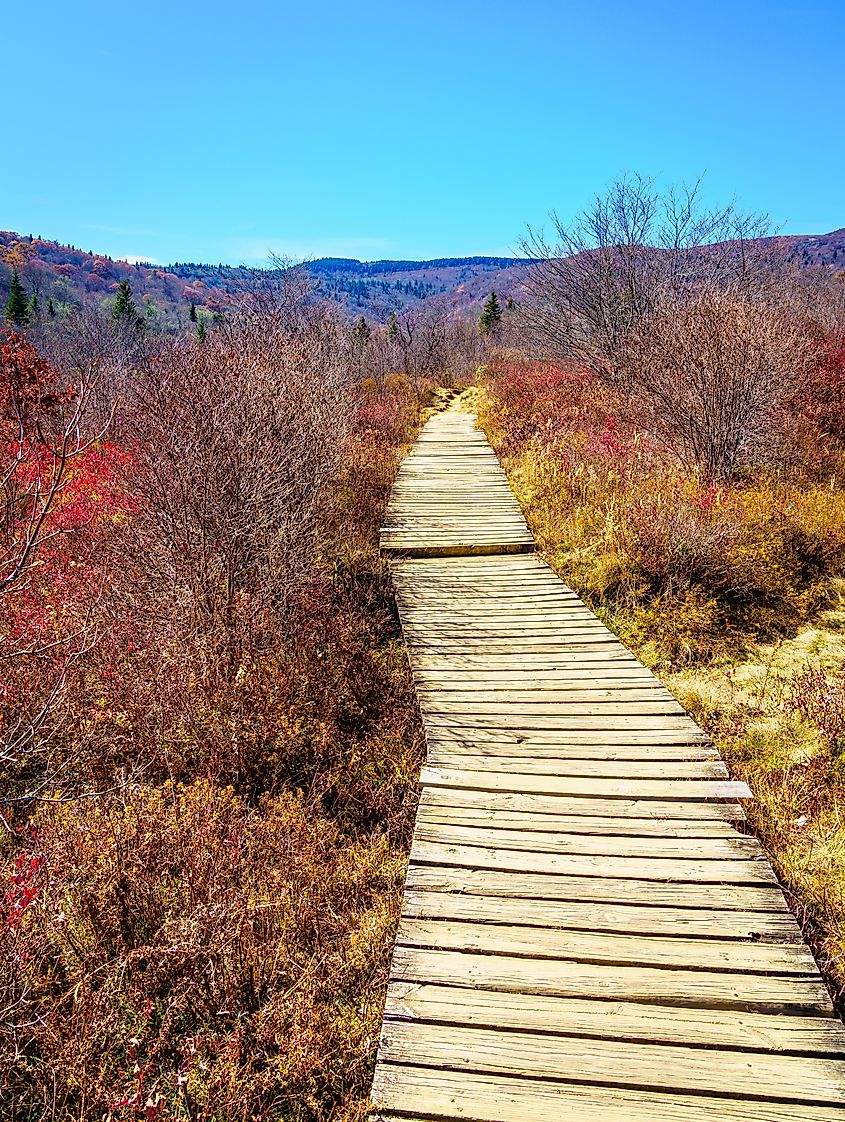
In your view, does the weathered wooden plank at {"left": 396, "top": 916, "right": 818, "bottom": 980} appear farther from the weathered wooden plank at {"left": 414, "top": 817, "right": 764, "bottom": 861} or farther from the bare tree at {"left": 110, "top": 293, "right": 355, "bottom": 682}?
the bare tree at {"left": 110, "top": 293, "right": 355, "bottom": 682}

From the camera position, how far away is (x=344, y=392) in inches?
438

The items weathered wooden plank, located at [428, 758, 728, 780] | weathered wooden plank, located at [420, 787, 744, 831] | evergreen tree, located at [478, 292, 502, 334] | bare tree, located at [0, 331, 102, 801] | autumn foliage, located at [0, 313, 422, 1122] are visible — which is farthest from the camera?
evergreen tree, located at [478, 292, 502, 334]

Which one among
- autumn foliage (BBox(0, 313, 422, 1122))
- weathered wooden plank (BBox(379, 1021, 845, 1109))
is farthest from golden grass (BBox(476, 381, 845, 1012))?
autumn foliage (BBox(0, 313, 422, 1122))

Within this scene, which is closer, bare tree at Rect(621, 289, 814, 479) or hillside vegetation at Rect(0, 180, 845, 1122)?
hillside vegetation at Rect(0, 180, 845, 1122)

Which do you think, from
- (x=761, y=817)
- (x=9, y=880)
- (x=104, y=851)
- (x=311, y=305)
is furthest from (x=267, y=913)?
(x=311, y=305)

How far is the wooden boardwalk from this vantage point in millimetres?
2082

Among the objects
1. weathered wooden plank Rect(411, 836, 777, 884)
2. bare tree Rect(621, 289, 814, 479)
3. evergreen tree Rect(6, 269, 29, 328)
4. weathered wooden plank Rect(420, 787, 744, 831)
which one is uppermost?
evergreen tree Rect(6, 269, 29, 328)

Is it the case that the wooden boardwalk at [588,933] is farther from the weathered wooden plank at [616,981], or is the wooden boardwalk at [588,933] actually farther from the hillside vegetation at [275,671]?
the hillside vegetation at [275,671]

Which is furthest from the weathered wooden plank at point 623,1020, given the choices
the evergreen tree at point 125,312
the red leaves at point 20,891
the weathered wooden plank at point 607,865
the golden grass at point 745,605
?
the evergreen tree at point 125,312

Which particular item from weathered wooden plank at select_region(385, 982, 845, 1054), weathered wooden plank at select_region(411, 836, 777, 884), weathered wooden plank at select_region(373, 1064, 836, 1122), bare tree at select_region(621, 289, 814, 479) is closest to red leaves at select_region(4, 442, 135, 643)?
weathered wooden plank at select_region(411, 836, 777, 884)

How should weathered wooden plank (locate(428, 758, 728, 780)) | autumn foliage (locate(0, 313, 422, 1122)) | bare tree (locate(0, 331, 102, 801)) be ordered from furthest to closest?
weathered wooden plank (locate(428, 758, 728, 780)) < bare tree (locate(0, 331, 102, 801)) < autumn foliage (locate(0, 313, 422, 1122))

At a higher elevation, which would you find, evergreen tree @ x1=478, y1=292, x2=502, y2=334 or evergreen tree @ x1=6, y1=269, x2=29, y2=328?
evergreen tree @ x1=478, y1=292, x2=502, y2=334

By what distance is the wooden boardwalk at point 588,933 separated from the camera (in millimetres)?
2082

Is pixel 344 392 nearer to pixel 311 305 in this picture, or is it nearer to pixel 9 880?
pixel 311 305
